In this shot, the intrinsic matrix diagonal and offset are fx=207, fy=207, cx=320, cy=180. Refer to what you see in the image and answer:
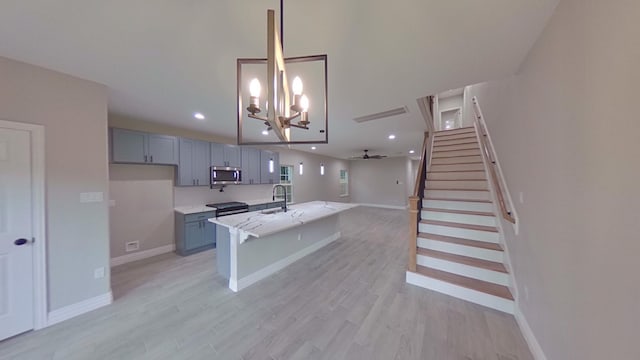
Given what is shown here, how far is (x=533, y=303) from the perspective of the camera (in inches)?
73.1

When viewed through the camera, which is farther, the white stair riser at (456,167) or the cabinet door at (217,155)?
the cabinet door at (217,155)

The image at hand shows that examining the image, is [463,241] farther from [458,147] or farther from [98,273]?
[98,273]

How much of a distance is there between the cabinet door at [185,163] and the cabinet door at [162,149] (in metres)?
0.10

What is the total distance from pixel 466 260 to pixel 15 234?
512 cm

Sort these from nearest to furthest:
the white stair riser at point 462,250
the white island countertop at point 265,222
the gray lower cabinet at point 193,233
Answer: the white island countertop at point 265,222 < the white stair riser at point 462,250 < the gray lower cabinet at point 193,233

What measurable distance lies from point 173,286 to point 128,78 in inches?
107

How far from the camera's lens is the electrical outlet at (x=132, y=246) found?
3805 millimetres

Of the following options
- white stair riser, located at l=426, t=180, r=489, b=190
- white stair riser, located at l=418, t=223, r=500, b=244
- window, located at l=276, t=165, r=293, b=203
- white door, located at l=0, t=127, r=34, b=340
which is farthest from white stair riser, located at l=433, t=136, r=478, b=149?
white door, located at l=0, t=127, r=34, b=340

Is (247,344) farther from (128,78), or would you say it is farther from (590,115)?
(128,78)

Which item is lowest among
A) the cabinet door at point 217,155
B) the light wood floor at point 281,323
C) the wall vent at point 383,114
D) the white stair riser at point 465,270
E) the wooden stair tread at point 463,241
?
the light wood floor at point 281,323

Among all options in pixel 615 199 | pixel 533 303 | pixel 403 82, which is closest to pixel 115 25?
pixel 403 82

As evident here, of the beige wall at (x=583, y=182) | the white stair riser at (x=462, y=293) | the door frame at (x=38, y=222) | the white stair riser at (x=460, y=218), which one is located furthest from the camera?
the white stair riser at (x=460, y=218)

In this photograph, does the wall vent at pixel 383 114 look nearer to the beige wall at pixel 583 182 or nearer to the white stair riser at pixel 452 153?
the beige wall at pixel 583 182

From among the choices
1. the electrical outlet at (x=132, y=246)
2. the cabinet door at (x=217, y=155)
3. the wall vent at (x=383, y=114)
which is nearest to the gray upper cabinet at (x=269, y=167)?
the cabinet door at (x=217, y=155)
